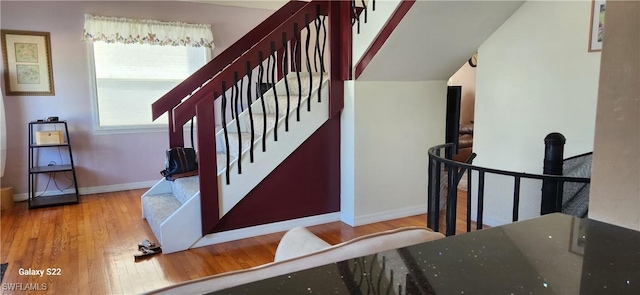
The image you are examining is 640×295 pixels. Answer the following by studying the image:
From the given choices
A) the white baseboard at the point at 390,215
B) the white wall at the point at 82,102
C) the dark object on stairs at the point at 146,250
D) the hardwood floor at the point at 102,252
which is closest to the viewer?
the hardwood floor at the point at 102,252

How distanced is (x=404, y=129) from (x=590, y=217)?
2.62 metres

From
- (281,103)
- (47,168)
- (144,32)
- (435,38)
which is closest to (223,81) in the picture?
(281,103)

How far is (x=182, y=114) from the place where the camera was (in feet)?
9.36

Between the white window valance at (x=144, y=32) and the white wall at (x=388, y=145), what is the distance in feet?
8.13

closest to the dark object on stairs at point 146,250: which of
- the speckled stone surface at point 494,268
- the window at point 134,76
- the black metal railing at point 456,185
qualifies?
the black metal railing at point 456,185

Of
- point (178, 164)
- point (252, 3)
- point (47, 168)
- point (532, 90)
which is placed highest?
point (252, 3)

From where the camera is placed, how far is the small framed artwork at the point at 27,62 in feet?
13.8

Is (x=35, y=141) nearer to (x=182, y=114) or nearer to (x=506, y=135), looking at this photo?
(x=182, y=114)

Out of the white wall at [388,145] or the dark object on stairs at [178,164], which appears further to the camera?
the dark object on stairs at [178,164]

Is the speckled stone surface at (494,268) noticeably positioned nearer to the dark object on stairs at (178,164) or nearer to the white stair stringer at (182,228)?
the white stair stringer at (182,228)

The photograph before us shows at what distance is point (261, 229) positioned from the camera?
335 cm

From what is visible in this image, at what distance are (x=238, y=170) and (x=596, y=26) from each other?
9.09 ft

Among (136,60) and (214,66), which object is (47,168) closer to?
(136,60)

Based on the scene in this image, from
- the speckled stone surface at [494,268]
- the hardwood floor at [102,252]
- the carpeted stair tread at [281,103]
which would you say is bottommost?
the hardwood floor at [102,252]
